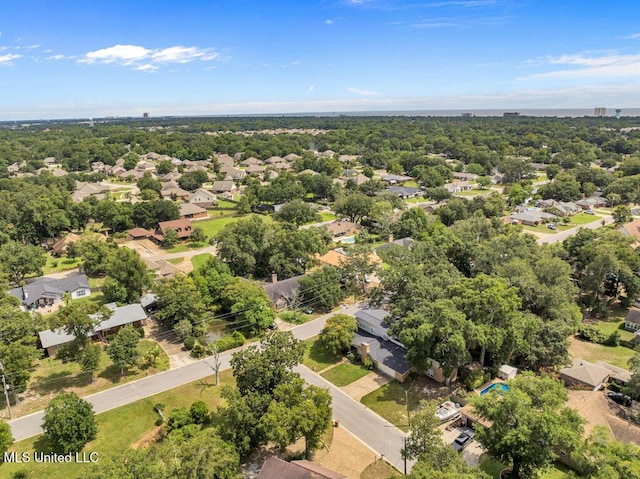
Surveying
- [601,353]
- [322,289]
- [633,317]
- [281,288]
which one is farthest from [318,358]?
[633,317]

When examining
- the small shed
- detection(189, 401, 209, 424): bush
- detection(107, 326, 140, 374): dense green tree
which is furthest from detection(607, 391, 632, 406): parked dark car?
detection(107, 326, 140, 374): dense green tree

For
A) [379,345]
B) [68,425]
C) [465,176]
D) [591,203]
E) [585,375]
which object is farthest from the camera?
[465,176]

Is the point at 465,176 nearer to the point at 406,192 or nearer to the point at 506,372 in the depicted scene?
the point at 406,192

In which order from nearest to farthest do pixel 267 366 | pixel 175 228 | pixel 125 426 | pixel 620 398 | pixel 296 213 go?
pixel 267 366
pixel 125 426
pixel 620 398
pixel 175 228
pixel 296 213

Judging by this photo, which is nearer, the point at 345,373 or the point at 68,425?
the point at 68,425

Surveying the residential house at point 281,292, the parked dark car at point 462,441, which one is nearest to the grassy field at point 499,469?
the parked dark car at point 462,441

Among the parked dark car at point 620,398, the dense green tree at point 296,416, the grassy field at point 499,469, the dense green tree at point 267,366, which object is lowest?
the grassy field at point 499,469

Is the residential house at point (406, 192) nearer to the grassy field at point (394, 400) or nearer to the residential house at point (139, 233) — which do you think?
the residential house at point (139, 233)

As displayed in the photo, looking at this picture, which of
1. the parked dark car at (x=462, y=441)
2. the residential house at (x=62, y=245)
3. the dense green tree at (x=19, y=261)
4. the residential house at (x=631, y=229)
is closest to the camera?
the parked dark car at (x=462, y=441)

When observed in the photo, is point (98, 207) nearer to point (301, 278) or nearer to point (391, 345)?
point (301, 278)
